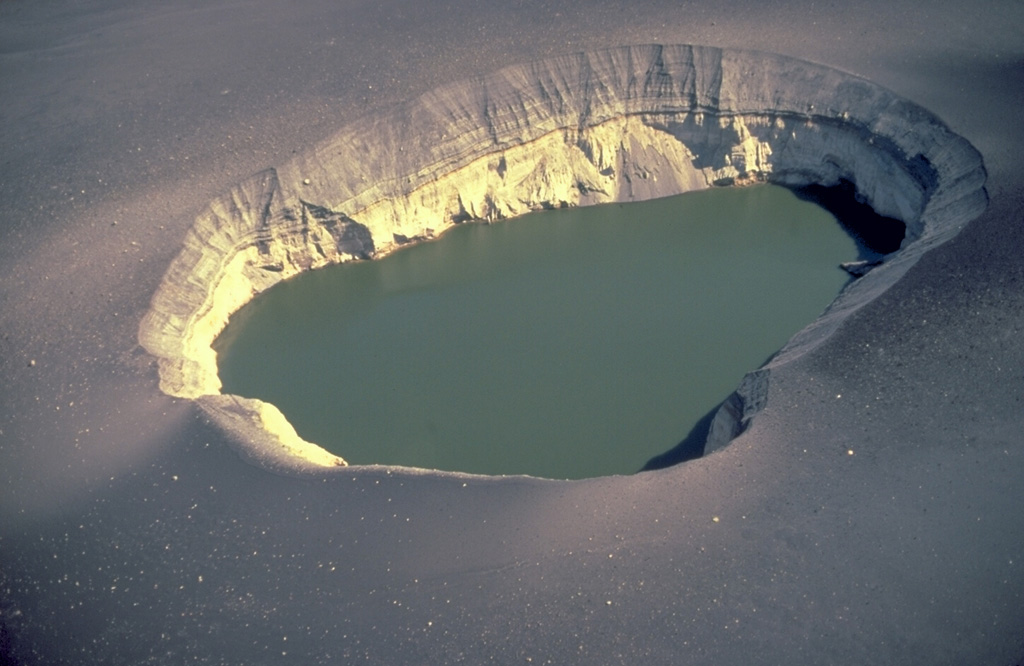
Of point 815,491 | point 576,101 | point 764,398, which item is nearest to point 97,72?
point 576,101

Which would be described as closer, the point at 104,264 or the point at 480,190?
the point at 104,264

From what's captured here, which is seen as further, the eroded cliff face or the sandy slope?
the eroded cliff face

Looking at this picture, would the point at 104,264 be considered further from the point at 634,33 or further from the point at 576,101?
the point at 634,33

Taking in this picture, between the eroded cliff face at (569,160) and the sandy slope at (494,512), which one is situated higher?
the eroded cliff face at (569,160)

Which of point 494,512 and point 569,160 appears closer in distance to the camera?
point 494,512

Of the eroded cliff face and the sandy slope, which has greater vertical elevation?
the eroded cliff face
